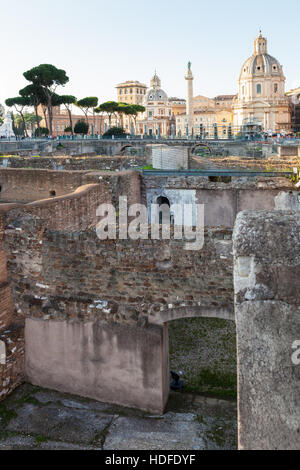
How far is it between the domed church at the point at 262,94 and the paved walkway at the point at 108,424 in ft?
264

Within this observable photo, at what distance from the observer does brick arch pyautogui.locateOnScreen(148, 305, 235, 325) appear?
622 centimetres

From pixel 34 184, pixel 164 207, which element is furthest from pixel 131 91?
pixel 34 184

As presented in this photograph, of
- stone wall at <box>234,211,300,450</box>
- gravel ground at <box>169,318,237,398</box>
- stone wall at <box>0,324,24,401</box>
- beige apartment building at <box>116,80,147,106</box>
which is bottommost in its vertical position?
gravel ground at <box>169,318,237,398</box>

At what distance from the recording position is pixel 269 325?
72.2 inches

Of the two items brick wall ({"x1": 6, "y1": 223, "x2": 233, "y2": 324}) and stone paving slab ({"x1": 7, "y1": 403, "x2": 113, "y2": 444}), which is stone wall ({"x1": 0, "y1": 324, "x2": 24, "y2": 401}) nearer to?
brick wall ({"x1": 6, "y1": 223, "x2": 233, "y2": 324})

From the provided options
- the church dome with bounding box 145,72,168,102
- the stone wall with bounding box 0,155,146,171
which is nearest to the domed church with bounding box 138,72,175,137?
the church dome with bounding box 145,72,168,102

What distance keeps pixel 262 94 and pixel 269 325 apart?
300 feet

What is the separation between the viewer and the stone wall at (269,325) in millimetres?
1812

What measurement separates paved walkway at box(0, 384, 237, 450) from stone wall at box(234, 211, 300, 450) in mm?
4412

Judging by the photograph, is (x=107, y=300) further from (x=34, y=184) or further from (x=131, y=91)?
(x=131, y=91)

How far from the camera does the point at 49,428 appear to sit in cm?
635

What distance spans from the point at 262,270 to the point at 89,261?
5.23 metres

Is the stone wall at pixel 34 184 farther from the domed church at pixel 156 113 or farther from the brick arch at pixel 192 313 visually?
the domed church at pixel 156 113
